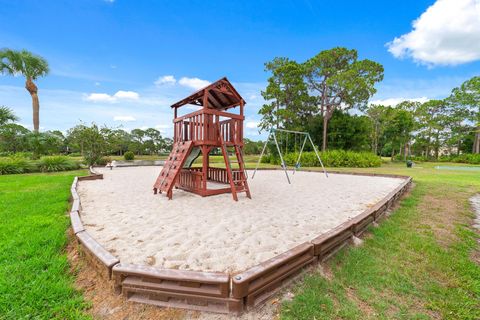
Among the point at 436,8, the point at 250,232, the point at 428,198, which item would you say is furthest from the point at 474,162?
the point at 250,232

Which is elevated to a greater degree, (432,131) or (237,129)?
(432,131)

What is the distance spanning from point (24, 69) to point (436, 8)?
28.2m

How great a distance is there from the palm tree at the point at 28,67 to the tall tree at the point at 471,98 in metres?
50.0

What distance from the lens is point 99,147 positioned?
16594 millimetres

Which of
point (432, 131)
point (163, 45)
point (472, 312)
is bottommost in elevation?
point (472, 312)

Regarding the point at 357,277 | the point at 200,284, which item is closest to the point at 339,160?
the point at 357,277

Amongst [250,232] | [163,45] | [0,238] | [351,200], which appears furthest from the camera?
[163,45]

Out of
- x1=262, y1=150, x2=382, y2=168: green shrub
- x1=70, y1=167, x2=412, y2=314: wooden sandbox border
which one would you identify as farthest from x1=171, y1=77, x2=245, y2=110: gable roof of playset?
x1=262, y1=150, x2=382, y2=168: green shrub

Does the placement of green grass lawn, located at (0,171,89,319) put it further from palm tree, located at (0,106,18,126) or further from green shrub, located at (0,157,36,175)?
palm tree, located at (0,106,18,126)

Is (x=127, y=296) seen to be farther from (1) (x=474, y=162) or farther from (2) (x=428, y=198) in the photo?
(1) (x=474, y=162)

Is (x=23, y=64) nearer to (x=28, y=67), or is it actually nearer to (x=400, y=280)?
(x=28, y=67)

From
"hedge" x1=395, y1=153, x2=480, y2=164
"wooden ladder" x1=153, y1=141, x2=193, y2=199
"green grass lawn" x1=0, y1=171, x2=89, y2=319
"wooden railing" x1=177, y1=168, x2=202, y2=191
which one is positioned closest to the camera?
"green grass lawn" x1=0, y1=171, x2=89, y2=319

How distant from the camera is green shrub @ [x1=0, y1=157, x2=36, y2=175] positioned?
1099cm

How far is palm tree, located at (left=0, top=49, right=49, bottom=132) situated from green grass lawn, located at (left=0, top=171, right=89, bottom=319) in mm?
18807
